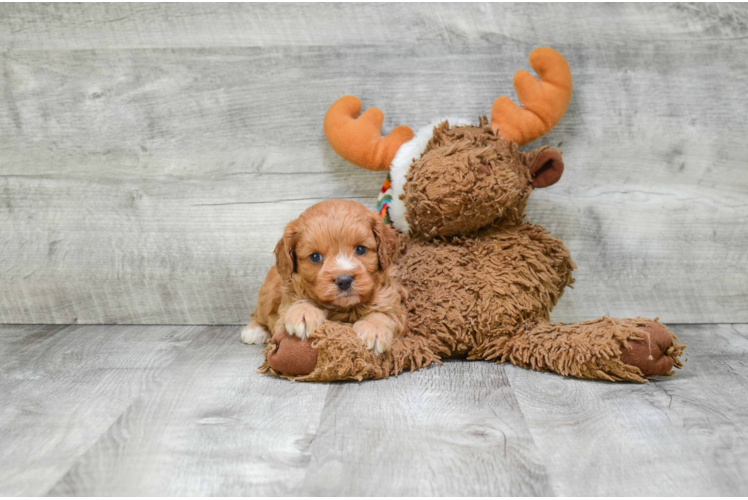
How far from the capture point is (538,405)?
1.35 m

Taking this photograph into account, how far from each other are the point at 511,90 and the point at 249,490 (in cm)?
161

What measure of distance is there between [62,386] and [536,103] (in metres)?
1.58

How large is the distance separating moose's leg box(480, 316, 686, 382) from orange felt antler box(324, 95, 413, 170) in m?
0.75

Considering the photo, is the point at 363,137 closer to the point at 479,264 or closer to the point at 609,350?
the point at 479,264

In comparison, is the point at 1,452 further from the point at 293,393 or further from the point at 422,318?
the point at 422,318

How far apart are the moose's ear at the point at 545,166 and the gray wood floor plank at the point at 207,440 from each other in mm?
887

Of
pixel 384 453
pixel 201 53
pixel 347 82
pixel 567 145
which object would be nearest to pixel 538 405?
pixel 384 453

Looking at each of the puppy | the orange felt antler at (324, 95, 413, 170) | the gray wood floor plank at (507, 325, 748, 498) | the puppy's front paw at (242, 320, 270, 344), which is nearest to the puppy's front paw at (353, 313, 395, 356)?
the puppy

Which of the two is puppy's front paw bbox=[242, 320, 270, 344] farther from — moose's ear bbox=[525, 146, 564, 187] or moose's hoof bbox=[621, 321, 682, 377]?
moose's hoof bbox=[621, 321, 682, 377]

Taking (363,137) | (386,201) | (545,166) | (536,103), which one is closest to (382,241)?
(386,201)

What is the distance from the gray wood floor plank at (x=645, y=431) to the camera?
1007 millimetres

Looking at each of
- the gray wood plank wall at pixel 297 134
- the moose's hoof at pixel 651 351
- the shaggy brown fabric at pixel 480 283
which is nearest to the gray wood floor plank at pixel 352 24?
the gray wood plank wall at pixel 297 134

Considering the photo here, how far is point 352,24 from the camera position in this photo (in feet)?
6.80

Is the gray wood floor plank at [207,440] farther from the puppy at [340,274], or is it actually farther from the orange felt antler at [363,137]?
the orange felt antler at [363,137]
